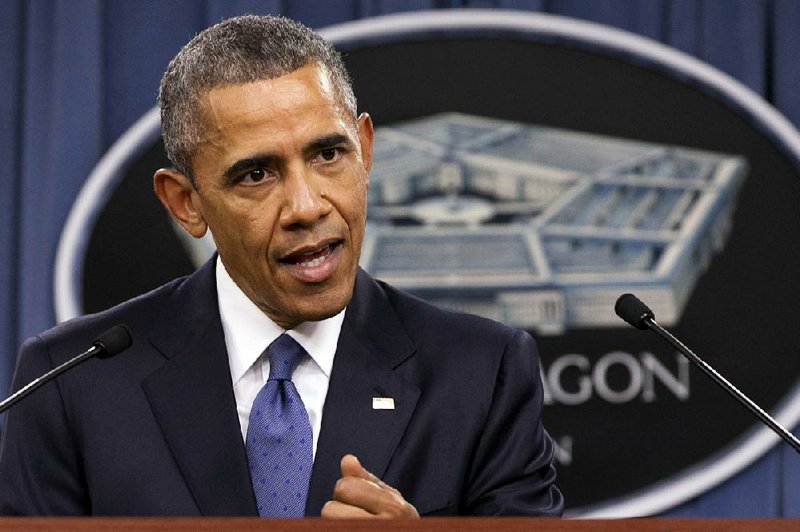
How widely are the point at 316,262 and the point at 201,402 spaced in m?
0.24

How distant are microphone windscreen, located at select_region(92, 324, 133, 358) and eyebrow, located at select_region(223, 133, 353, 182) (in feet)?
0.78

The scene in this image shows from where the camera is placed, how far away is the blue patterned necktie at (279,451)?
1.57 m

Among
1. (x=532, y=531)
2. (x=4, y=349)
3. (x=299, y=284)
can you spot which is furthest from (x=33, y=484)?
(x=4, y=349)

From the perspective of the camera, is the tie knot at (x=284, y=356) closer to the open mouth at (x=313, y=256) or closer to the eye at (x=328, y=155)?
the open mouth at (x=313, y=256)

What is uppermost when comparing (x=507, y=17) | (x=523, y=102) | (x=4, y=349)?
(x=507, y=17)

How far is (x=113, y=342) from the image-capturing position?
147cm

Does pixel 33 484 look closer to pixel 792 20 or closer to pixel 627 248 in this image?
pixel 627 248

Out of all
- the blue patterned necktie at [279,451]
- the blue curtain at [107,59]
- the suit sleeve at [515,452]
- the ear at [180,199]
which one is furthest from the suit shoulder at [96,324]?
the blue curtain at [107,59]

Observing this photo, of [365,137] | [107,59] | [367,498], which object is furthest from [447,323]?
[107,59]

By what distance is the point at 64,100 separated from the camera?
2686mm

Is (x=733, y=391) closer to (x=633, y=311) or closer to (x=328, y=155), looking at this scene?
(x=633, y=311)

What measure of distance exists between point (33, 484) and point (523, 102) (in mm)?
1442

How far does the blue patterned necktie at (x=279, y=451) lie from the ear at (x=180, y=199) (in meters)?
Answer: 0.24

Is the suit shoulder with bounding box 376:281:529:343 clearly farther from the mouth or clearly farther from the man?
the mouth
